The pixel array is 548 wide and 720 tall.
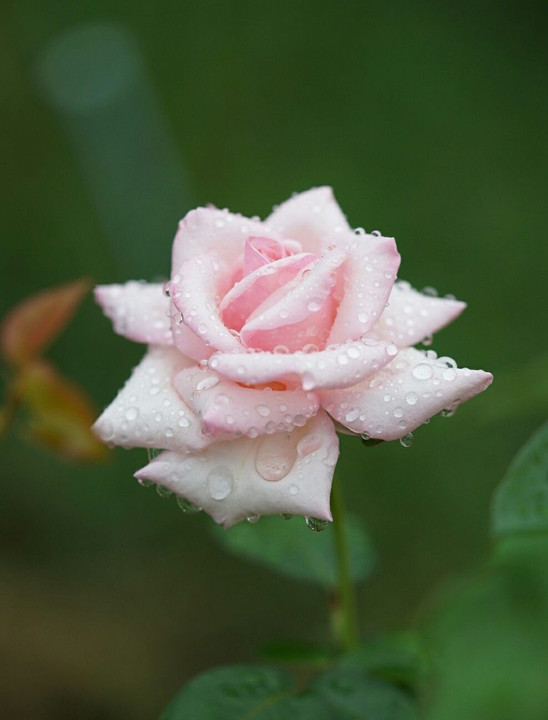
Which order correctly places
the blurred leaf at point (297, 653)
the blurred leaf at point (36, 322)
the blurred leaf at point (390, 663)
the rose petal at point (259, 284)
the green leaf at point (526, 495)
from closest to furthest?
the green leaf at point (526, 495) → the rose petal at point (259, 284) → the blurred leaf at point (390, 663) → the blurred leaf at point (297, 653) → the blurred leaf at point (36, 322)

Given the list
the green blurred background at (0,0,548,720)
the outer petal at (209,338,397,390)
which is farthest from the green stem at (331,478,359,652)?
the green blurred background at (0,0,548,720)

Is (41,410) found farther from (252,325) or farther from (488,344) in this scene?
(488,344)

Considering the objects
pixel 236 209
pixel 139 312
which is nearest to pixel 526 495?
pixel 139 312

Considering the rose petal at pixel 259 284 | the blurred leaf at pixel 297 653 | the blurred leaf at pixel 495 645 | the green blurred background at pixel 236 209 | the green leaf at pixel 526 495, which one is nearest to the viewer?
the blurred leaf at pixel 495 645

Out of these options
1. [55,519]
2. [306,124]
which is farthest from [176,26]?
[55,519]

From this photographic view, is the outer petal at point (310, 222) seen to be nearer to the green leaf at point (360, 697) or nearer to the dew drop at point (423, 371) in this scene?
the dew drop at point (423, 371)

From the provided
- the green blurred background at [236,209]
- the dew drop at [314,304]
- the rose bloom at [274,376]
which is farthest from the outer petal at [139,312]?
the green blurred background at [236,209]

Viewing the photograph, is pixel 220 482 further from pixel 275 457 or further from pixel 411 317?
pixel 411 317
